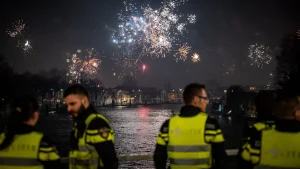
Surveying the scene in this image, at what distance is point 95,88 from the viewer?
130m

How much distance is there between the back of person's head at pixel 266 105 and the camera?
4.84 metres

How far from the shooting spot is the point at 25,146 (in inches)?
163

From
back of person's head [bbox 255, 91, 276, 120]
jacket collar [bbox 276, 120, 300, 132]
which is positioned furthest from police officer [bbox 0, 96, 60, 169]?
back of person's head [bbox 255, 91, 276, 120]

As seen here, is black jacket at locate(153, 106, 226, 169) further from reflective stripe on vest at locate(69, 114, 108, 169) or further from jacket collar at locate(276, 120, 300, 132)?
jacket collar at locate(276, 120, 300, 132)

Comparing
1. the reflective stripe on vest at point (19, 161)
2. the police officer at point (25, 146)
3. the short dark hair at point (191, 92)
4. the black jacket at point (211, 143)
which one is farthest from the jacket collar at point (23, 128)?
the short dark hair at point (191, 92)

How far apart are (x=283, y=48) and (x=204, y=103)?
1965 inches

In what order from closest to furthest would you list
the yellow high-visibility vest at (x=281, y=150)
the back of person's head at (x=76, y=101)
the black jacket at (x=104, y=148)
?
the yellow high-visibility vest at (x=281, y=150) < the black jacket at (x=104, y=148) < the back of person's head at (x=76, y=101)

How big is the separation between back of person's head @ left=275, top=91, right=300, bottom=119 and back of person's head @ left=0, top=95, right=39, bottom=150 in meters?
2.65

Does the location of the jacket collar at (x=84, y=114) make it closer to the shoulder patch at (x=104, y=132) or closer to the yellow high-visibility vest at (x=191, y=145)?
the shoulder patch at (x=104, y=132)

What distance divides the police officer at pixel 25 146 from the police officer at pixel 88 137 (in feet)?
1.33

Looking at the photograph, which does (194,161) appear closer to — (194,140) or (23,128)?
(194,140)

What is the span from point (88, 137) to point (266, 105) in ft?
7.42

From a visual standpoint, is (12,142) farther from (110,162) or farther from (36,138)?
(110,162)

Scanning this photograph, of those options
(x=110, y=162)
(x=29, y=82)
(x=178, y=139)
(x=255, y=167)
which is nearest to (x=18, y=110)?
(x=110, y=162)
